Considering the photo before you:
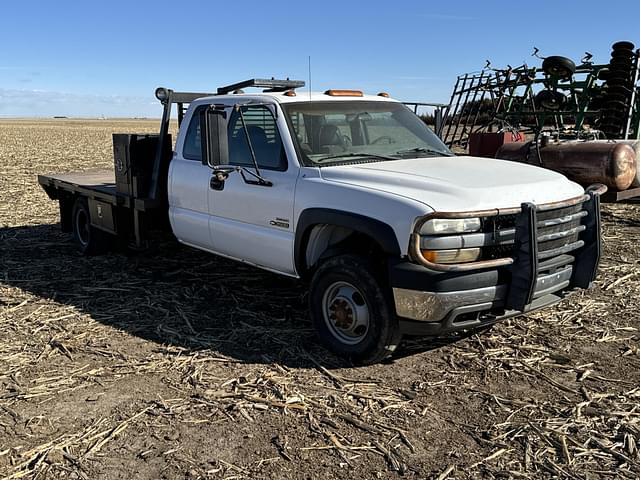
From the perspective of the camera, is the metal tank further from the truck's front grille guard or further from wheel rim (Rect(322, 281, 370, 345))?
wheel rim (Rect(322, 281, 370, 345))

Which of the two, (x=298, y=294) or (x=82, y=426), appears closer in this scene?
(x=82, y=426)

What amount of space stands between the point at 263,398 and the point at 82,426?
44.4 inches

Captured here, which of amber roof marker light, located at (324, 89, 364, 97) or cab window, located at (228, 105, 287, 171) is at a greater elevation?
amber roof marker light, located at (324, 89, 364, 97)

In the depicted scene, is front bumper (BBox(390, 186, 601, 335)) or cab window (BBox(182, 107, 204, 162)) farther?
cab window (BBox(182, 107, 204, 162))

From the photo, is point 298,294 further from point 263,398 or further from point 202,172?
point 263,398

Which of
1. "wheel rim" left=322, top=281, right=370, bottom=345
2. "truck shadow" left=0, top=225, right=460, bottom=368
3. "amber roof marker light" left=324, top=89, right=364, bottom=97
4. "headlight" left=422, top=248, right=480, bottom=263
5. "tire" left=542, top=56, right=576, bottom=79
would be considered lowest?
"truck shadow" left=0, top=225, right=460, bottom=368

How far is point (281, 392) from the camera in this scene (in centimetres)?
445

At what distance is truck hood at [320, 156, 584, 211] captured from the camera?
14.5 feet

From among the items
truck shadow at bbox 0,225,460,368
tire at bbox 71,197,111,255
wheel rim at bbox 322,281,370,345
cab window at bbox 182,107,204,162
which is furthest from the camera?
tire at bbox 71,197,111,255

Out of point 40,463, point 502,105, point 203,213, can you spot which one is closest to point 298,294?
point 203,213

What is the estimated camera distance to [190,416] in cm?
414

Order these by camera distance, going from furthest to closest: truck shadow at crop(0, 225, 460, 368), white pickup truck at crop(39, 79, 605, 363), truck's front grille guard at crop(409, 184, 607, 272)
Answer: truck shadow at crop(0, 225, 460, 368) < white pickup truck at crop(39, 79, 605, 363) < truck's front grille guard at crop(409, 184, 607, 272)

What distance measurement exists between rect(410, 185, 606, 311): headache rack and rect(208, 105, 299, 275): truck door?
1450 millimetres

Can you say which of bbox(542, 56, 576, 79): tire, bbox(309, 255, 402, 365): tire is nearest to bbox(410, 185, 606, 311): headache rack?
bbox(309, 255, 402, 365): tire
